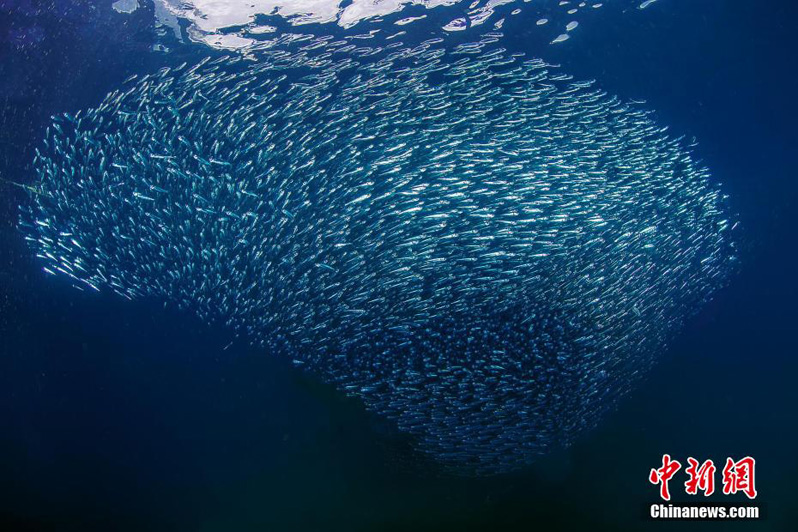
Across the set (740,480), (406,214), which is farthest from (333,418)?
(740,480)

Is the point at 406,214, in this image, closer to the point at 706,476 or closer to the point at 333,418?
the point at 333,418

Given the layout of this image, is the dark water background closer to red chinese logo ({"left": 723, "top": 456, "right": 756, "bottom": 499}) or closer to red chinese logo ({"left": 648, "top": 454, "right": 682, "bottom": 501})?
red chinese logo ({"left": 648, "top": 454, "right": 682, "bottom": 501})

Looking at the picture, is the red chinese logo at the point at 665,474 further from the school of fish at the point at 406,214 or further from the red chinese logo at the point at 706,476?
the school of fish at the point at 406,214

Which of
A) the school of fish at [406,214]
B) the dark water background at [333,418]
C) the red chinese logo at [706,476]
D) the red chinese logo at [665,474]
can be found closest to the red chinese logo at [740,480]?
the red chinese logo at [706,476]

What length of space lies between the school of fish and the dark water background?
2.59 meters

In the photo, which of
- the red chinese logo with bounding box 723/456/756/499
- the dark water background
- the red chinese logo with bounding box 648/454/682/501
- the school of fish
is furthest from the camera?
the red chinese logo with bounding box 648/454/682/501

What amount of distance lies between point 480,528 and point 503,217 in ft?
45.1

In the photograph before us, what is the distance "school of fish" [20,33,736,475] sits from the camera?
7.16 meters

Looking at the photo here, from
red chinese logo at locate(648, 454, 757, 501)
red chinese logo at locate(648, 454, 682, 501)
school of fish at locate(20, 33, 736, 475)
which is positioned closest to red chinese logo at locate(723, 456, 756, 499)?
red chinese logo at locate(648, 454, 757, 501)

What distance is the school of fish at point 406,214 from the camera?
23.5ft

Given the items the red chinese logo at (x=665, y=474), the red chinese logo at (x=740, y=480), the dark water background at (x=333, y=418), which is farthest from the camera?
the red chinese logo at (x=665, y=474)

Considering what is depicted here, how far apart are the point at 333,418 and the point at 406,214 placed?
30.0 ft

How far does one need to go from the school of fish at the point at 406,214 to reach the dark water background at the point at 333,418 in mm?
2591

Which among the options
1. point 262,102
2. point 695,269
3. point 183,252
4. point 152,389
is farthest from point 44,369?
point 695,269
